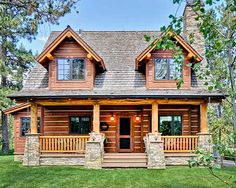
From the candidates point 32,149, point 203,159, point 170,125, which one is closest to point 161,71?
point 170,125

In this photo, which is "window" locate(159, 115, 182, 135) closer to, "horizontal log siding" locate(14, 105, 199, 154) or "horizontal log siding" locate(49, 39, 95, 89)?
"horizontal log siding" locate(14, 105, 199, 154)

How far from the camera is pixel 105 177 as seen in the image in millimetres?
12805

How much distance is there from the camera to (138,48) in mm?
20062

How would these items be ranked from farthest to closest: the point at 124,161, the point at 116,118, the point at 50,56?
the point at 116,118
the point at 50,56
the point at 124,161

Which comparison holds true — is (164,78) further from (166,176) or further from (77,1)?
(77,1)

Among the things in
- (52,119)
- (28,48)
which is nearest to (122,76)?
(52,119)

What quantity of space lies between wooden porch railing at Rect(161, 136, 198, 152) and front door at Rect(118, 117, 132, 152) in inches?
104

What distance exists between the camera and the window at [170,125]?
18.0 m

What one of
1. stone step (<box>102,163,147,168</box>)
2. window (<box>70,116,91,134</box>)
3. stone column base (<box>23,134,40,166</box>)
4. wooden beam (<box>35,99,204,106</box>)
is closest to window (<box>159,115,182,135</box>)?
wooden beam (<box>35,99,204,106</box>)

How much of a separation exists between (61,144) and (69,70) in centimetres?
365

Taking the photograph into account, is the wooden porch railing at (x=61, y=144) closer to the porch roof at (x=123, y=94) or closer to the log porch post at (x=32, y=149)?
the log porch post at (x=32, y=149)

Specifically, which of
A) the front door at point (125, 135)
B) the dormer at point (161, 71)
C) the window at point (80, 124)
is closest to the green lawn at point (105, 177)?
the window at point (80, 124)

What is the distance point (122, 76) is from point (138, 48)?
2941mm

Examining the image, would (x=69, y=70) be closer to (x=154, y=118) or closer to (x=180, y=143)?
(x=154, y=118)
